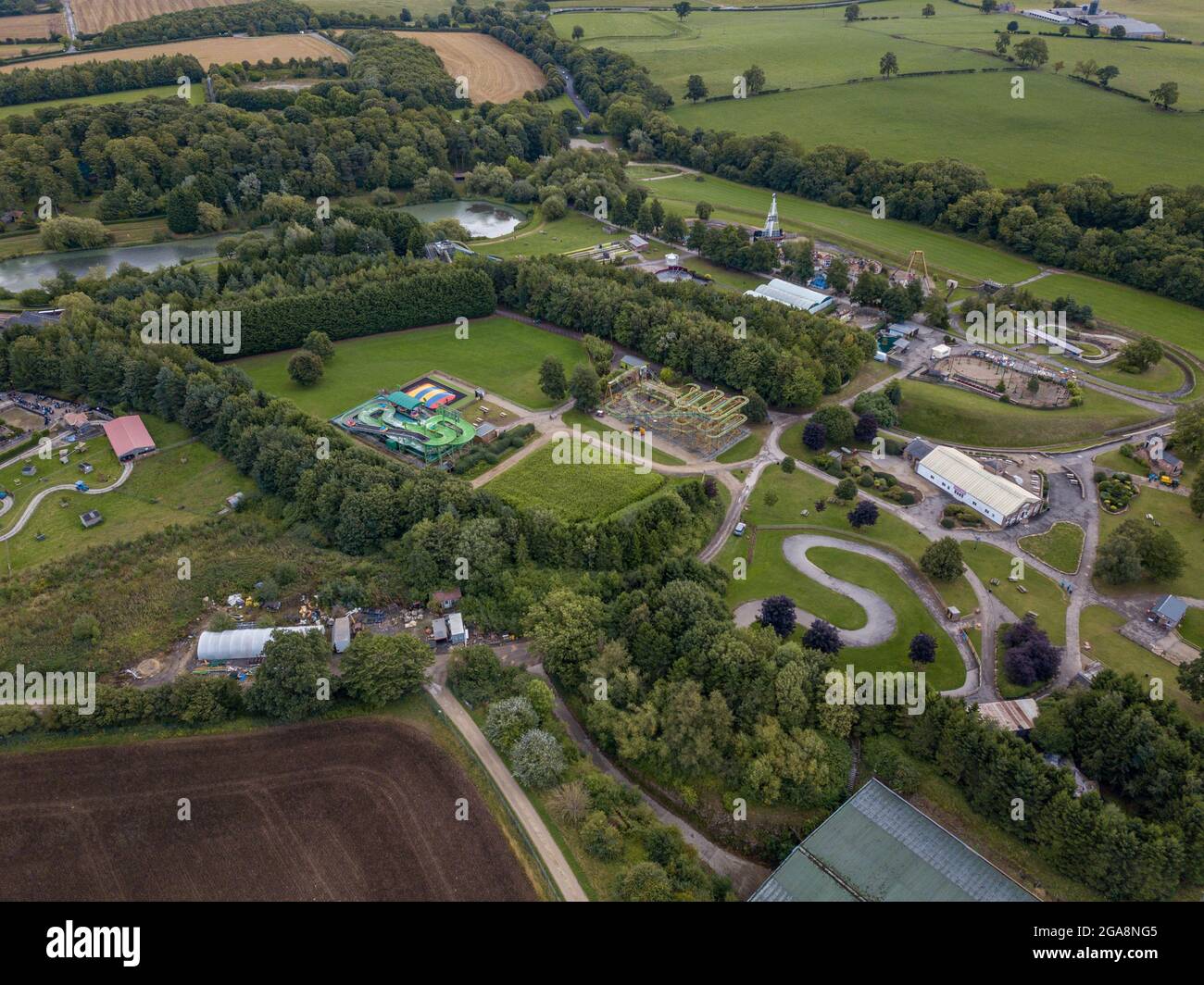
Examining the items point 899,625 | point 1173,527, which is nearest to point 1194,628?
point 1173,527

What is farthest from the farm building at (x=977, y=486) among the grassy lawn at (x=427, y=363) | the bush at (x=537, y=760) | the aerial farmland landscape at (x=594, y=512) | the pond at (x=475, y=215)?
the pond at (x=475, y=215)

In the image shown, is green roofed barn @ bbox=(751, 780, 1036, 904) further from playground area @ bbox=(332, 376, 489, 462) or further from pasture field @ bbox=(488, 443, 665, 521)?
playground area @ bbox=(332, 376, 489, 462)

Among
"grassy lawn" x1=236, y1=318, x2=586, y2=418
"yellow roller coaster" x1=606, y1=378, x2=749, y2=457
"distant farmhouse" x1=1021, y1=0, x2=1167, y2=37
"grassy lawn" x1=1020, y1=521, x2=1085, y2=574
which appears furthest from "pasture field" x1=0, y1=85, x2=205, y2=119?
"distant farmhouse" x1=1021, y1=0, x2=1167, y2=37

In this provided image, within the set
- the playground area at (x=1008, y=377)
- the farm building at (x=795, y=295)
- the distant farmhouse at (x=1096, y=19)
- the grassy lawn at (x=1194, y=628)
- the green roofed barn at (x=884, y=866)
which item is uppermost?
the distant farmhouse at (x=1096, y=19)

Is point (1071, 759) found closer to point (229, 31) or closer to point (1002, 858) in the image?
point (1002, 858)

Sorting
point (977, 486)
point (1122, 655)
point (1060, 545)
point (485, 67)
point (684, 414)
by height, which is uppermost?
point (485, 67)

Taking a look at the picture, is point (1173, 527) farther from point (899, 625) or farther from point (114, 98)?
point (114, 98)

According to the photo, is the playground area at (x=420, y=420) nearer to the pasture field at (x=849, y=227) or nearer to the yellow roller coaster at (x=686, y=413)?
the yellow roller coaster at (x=686, y=413)
